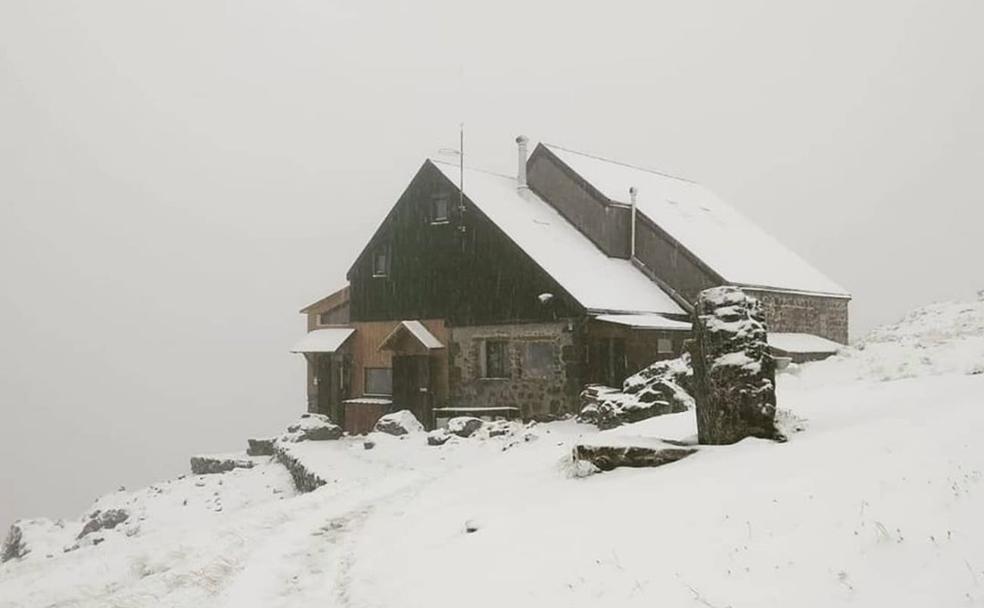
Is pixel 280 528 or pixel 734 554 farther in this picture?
pixel 280 528

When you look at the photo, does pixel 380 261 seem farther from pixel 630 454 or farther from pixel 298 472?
pixel 630 454

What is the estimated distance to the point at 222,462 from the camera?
2914cm

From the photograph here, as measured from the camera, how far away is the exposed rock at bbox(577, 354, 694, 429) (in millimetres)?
20516

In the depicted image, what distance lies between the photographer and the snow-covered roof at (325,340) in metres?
32.2

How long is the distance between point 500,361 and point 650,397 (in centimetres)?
831

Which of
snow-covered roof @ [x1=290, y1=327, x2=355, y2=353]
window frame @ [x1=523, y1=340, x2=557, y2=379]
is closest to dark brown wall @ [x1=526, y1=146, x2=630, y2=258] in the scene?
window frame @ [x1=523, y1=340, x2=557, y2=379]

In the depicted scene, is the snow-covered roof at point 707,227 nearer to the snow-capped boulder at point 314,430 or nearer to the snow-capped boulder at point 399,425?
the snow-capped boulder at point 399,425

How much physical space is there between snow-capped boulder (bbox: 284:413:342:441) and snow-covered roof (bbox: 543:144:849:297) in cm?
1302

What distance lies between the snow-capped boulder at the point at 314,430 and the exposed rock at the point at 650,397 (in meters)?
11.3

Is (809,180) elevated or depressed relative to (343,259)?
elevated

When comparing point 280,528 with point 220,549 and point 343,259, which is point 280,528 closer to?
point 220,549

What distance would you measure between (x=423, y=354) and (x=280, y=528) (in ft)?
54.9

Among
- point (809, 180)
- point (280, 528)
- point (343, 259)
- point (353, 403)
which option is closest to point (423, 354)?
point (353, 403)

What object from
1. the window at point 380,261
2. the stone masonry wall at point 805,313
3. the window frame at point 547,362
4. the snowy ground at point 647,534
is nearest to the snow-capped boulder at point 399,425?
the window frame at point 547,362
